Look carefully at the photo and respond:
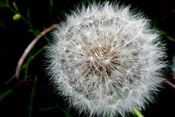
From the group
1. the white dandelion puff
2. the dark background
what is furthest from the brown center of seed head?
the dark background

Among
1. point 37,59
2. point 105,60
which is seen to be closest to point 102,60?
point 105,60

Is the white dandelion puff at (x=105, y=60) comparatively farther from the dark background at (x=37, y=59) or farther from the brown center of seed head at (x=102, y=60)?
the dark background at (x=37, y=59)

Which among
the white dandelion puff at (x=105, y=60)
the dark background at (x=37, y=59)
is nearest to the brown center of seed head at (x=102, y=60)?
the white dandelion puff at (x=105, y=60)

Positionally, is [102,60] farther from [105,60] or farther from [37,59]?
[37,59]

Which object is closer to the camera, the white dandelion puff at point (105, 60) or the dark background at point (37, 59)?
the white dandelion puff at point (105, 60)

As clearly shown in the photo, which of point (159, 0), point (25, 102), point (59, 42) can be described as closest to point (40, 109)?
point (25, 102)

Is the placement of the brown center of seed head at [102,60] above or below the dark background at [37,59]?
below

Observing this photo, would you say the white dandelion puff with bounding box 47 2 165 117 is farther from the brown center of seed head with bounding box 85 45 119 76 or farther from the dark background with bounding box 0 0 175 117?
the dark background with bounding box 0 0 175 117
